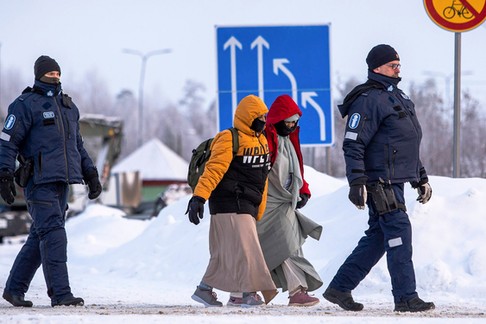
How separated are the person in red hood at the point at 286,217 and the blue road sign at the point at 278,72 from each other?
4906 millimetres

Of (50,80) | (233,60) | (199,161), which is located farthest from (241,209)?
(233,60)

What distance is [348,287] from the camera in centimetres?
909

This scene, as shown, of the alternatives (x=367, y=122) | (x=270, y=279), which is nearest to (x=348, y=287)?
(x=270, y=279)

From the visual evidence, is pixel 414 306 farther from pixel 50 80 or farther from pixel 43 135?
pixel 50 80

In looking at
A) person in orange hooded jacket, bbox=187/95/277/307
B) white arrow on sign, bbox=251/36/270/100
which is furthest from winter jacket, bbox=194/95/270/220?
white arrow on sign, bbox=251/36/270/100

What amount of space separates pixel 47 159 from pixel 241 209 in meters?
1.44

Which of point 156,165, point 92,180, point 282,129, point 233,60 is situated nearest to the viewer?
point 92,180

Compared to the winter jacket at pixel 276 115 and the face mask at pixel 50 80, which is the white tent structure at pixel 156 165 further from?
the face mask at pixel 50 80

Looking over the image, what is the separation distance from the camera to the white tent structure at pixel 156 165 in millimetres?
81500

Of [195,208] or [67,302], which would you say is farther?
[67,302]

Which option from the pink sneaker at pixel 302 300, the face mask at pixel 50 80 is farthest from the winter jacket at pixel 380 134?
the face mask at pixel 50 80

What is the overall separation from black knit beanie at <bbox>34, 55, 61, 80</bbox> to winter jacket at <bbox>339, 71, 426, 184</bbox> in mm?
2134

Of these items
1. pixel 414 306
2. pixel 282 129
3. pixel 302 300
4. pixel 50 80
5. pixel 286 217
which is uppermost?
pixel 50 80

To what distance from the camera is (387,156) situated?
873 centimetres
